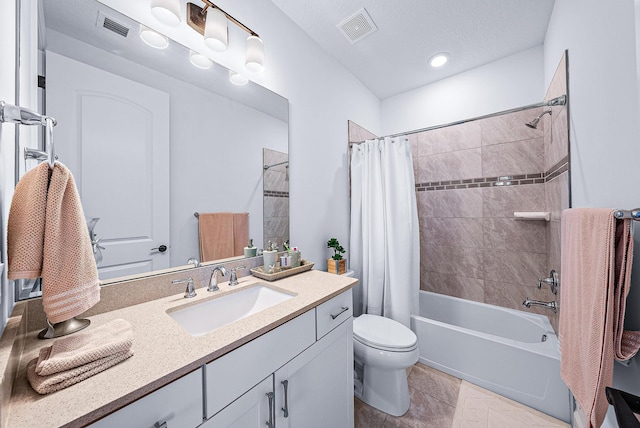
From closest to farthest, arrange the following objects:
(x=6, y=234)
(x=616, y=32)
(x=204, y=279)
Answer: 1. (x=6, y=234)
2. (x=616, y=32)
3. (x=204, y=279)

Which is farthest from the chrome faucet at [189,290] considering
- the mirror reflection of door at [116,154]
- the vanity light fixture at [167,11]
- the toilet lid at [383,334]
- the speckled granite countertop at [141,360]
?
the vanity light fixture at [167,11]

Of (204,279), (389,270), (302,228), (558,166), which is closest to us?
(204,279)

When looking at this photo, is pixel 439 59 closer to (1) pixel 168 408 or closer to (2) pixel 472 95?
(2) pixel 472 95

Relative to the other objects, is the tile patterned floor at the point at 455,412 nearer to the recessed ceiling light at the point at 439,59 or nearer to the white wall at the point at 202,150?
the white wall at the point at 202,150

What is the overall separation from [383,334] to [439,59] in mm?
2374

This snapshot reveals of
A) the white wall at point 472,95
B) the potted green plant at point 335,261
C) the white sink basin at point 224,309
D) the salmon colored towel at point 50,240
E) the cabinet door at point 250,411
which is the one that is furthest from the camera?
the white wall at point 472,95

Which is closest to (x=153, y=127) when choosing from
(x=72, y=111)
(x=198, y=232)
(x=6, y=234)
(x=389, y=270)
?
(x=72, y=111)

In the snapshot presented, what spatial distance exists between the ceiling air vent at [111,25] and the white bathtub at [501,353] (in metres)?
2.45

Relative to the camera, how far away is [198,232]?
4.02 feet

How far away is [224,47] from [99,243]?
1.10 meters

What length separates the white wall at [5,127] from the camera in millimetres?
552

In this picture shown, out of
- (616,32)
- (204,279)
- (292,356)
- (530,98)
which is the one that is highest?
(530,98)

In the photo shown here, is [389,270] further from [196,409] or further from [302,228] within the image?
[196,409]

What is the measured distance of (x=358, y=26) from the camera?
1.79 metres
